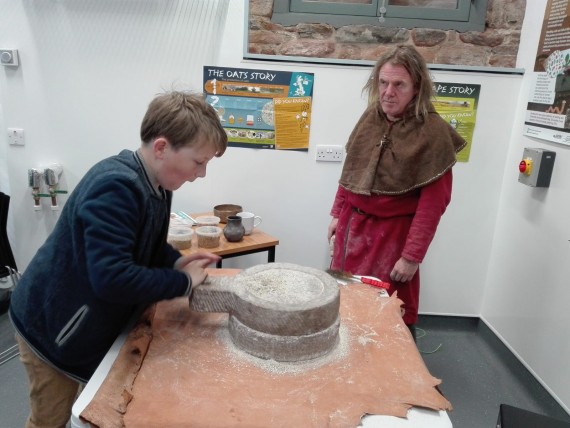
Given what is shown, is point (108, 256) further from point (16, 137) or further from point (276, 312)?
point (16, 137)

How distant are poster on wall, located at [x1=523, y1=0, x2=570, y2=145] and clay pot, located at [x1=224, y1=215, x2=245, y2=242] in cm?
144

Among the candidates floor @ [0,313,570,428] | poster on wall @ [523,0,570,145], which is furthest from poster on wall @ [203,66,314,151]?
floor @ [0,313,570,428]

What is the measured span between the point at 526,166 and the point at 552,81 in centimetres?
38

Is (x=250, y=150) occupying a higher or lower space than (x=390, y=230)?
higher

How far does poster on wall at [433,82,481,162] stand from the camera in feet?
7.60

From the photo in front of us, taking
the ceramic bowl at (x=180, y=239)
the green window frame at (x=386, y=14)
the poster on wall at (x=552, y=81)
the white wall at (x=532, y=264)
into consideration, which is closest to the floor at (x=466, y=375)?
the white wall at (x=532, y=264)

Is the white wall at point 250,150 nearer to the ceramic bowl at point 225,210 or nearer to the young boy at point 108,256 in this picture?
the ceramic bowl at point 225,210

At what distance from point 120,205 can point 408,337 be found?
0.74 m

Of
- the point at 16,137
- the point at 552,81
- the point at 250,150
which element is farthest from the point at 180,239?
the point at 552,81

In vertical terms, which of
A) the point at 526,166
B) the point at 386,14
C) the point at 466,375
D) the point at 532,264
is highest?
the point at 386,14

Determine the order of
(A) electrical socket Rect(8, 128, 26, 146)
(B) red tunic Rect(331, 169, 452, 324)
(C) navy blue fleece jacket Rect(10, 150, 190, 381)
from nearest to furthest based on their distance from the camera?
1. (C) navy blue fleece jacket Rect(10, 150, 190, 381)
2. (B) red tunic Rect(331, 169, 452, 324)
3. (A) electrical socket Rect(8, 128, 26, 146)

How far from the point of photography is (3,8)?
2.26 metres

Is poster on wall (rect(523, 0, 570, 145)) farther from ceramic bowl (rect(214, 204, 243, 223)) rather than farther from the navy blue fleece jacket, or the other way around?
the navy blue fleece jacket

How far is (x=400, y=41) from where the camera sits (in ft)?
7.59
